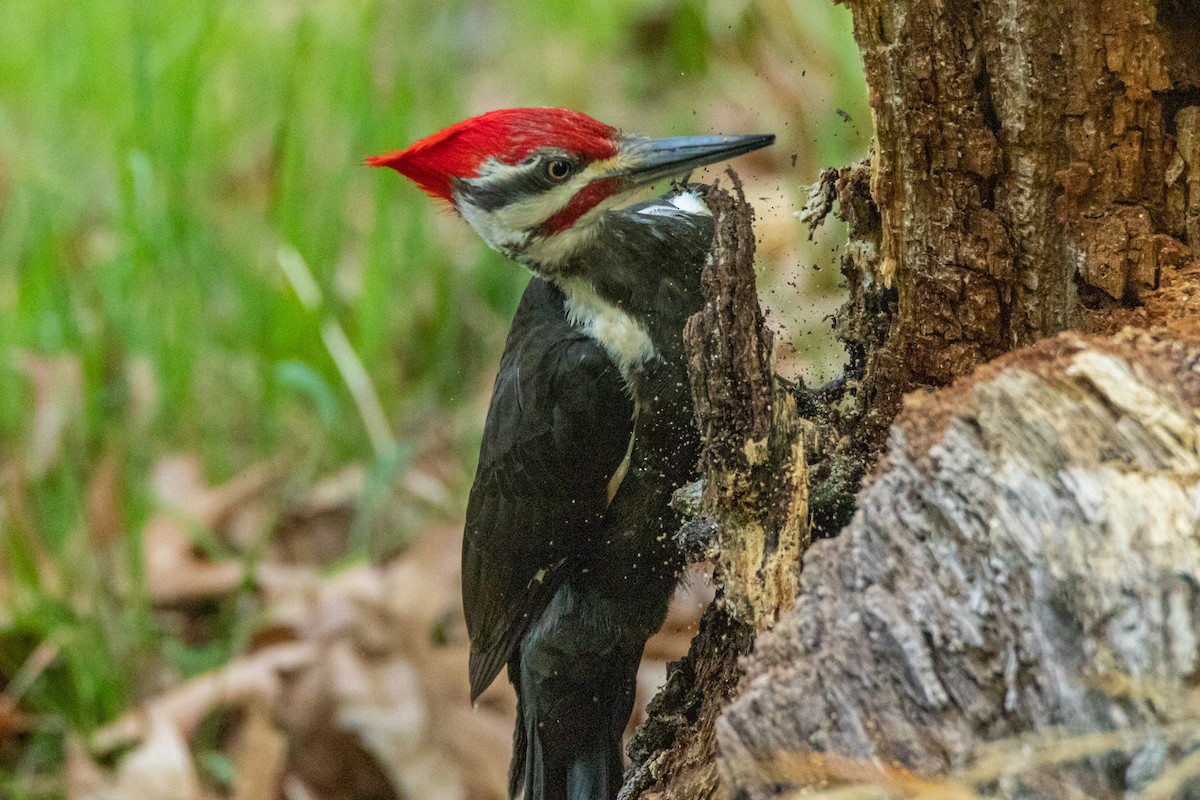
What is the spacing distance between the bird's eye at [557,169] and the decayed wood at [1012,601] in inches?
36.1

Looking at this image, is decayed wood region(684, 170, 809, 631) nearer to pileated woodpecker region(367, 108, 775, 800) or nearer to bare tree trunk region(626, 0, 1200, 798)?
bare tree trunk region(626, 0, 1200, 798)

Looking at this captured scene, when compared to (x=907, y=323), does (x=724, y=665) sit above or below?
below

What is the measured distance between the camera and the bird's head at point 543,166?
71.7 inches

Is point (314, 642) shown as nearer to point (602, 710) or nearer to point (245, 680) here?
point (245, 680)

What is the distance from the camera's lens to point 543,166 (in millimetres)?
1875

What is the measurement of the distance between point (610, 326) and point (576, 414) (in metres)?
0.16

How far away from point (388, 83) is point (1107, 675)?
3092 mm

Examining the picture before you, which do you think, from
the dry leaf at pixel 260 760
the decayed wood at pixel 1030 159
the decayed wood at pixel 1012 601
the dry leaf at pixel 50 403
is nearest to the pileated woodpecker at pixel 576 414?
the decayed wood at pixel 1030 159

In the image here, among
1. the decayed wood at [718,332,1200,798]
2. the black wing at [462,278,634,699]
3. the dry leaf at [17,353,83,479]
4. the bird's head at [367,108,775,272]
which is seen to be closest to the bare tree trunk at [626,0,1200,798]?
the decayed wood at [718,332,1200,798]

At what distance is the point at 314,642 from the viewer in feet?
9.45

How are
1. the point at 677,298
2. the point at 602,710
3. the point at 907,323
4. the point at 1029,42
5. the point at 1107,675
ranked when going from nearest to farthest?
the point at 1107,675
the point at 1029,42
the point at 907,323
the point at 677,298
the point at 602,710

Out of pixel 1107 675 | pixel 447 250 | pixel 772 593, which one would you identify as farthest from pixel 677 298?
pixel 447 250

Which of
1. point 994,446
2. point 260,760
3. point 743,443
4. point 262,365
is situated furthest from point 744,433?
point 262,365

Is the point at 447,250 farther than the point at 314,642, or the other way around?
the point at 447,250
